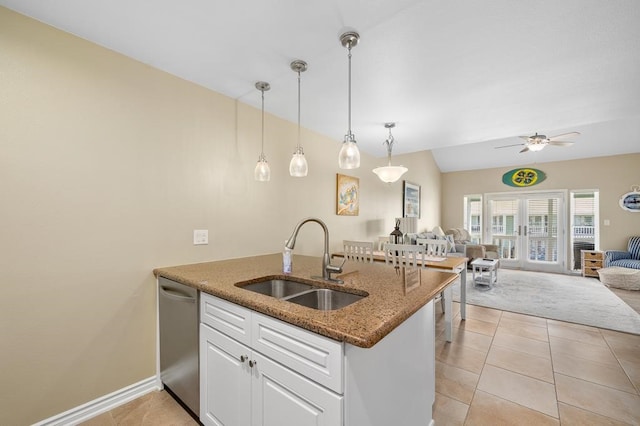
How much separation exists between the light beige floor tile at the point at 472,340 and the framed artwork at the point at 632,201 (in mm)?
5546

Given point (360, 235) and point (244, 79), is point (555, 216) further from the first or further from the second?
point (244, 79)

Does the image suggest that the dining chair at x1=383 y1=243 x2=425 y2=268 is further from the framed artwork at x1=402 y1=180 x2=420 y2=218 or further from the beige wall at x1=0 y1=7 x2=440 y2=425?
the framed artwork at x1=402 y1=180 x2=420 y2=218

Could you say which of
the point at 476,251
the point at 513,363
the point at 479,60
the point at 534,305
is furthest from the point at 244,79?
the point at 476,251

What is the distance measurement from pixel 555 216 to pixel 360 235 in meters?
5.48

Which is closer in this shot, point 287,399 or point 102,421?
point 287,399

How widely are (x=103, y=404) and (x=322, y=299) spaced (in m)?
1.59

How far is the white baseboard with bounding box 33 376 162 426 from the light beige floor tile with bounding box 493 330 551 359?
10.3 ft

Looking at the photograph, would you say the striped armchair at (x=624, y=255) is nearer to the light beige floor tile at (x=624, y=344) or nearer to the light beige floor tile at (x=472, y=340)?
the light beige floor tile at (x=624, y=344)

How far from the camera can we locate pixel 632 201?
554cm

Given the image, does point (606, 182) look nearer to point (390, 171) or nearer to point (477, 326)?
point (477, 326)

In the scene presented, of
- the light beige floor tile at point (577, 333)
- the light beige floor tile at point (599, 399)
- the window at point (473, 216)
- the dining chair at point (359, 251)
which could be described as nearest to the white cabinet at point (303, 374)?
the light beige floor tile at point (599, 399)

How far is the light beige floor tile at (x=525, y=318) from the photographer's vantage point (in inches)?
127

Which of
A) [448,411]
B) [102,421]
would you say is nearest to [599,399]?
[448,411]

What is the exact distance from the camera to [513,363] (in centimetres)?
236
